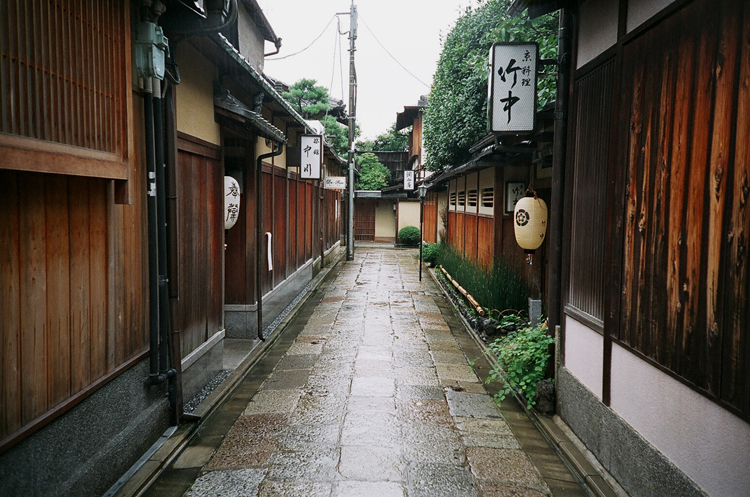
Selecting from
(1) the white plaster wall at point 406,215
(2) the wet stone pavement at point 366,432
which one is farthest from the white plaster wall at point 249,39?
(1) the white plaster wall at point 406,215

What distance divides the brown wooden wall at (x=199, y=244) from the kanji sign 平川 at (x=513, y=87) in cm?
448

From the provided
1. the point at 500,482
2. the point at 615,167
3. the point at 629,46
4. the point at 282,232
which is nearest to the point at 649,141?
the point at 615,167

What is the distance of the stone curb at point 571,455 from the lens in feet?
16.5

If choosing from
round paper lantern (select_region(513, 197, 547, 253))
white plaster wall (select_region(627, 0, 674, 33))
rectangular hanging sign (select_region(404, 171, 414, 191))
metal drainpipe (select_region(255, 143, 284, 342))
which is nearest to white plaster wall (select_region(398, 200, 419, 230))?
rectangular hanging sign (select_region(404, 171, 414, 191))

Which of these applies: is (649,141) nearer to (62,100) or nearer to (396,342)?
(62,100)

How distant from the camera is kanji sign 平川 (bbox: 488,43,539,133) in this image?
7824mm

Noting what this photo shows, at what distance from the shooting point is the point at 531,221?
9125 mm

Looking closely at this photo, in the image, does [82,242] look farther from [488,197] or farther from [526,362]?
[488,197]

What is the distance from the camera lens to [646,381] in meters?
4.50

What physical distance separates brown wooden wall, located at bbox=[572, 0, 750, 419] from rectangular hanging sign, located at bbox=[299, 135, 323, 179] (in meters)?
10.6

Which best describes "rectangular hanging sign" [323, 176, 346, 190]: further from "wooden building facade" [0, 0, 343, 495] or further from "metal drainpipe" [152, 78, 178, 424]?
"metal drainpipe" [152, 78, 178, 424]

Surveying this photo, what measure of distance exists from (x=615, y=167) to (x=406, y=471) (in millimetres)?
3727

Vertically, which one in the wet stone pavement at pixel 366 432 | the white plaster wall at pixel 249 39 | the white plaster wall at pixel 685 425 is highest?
the white plaster wall at pixel 249 39

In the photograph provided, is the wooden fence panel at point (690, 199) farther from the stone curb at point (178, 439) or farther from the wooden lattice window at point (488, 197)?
the wooden lattice window at point (488, 197)
